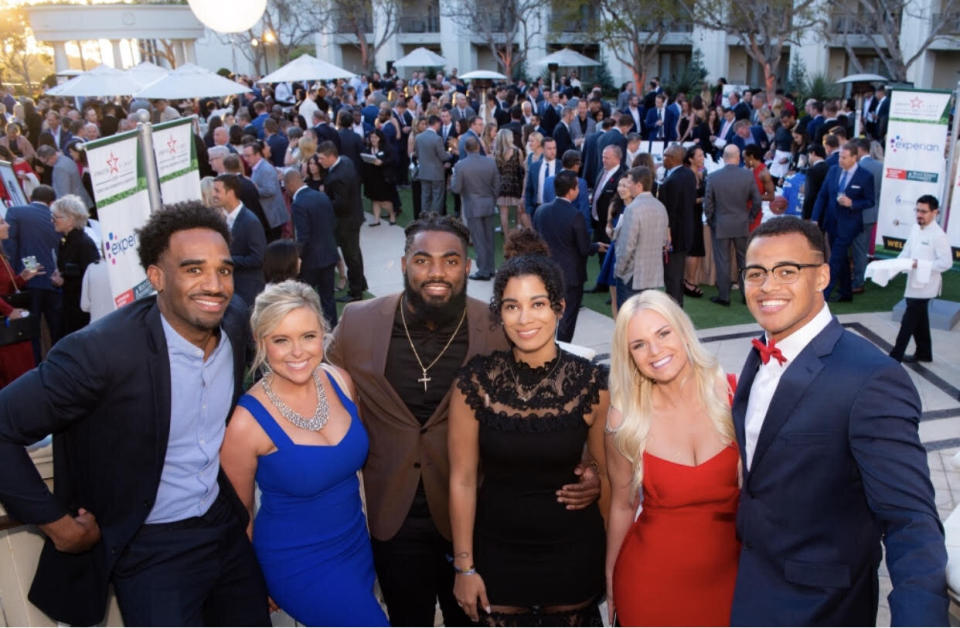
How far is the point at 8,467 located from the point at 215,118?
43.2 ft

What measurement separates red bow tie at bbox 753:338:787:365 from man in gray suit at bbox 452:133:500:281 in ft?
25.9

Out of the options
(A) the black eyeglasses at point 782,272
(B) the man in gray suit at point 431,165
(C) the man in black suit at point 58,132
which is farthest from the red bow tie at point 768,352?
(C) the man in black suit at point 58,132

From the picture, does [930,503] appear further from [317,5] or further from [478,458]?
[317,5]

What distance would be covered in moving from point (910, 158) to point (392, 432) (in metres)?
8.23

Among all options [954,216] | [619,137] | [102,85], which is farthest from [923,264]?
[102,85]

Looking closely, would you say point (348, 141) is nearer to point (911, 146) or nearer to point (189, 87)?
point (189, 87)

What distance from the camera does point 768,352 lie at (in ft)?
8.00

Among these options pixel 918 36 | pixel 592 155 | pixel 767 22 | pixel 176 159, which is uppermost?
pixel 767 22

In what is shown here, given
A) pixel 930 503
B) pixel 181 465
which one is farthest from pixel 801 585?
pixel 181 465

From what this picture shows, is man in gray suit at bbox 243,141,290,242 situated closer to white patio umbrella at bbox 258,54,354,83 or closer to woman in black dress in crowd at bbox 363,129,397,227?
woman in black dress in crowd at bbox 363,129,397,227

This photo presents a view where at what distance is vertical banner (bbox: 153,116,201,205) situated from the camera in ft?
16.7

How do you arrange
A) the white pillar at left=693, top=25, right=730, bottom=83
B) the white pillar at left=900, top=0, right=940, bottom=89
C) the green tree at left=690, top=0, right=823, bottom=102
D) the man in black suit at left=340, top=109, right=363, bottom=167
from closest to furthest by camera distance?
1. the man in black suit at left=340, top=109, right=363, bottom=167
2. the green tree at left=690, top=0, right=823, bottom=102
3. the white pillar at left=900, top=0, right=940, bottom=89
4. the white pillar at left=693, top=25, right=730, bottom=83

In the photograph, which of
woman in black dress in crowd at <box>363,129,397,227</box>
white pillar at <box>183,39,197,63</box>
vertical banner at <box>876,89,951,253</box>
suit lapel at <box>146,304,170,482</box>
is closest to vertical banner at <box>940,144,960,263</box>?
vertical banner at <box>876,89,951,253</box>

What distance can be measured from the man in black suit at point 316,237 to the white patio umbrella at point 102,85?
28.7 ft
